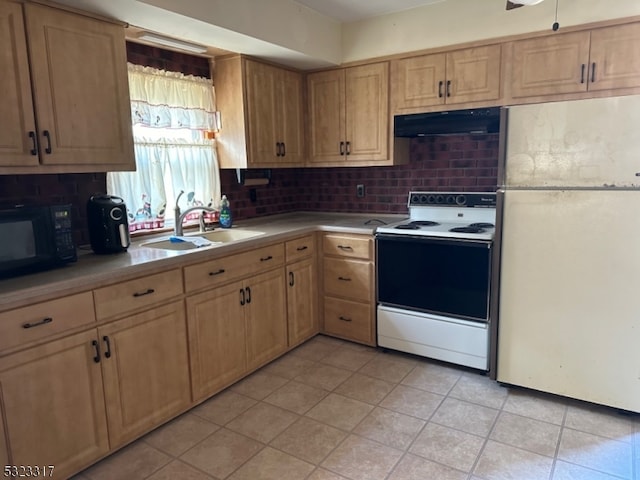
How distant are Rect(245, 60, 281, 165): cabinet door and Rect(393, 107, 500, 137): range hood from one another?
95cm

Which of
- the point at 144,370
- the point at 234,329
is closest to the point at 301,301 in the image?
the point at 234,329

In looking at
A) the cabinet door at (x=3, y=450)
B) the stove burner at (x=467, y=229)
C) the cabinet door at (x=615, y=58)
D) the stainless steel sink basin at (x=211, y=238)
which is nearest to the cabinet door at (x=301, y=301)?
the stainless steel sink basin at (x=211, y=238)

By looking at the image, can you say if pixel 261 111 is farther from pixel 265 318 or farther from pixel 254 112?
pixel 265 318

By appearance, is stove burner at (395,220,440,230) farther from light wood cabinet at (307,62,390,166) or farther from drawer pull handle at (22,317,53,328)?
drawer pull handle at (22,317,53,328)

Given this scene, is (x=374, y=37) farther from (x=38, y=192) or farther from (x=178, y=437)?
(x=178, y=437)

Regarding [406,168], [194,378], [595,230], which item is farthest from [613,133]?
[194,378]

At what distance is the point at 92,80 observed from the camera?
2.19m

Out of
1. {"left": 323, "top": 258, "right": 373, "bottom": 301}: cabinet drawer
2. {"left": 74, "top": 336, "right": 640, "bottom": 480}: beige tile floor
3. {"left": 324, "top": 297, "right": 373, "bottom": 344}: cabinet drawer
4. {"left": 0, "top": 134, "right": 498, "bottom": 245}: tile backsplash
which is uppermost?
{"left": 0, "top": 134, "right": 498, "bottom": 245}: tile backsplash

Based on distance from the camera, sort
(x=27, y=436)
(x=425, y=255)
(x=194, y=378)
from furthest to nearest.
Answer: (x=425, y=255), (x=194, y=378), (x=27, y=436)

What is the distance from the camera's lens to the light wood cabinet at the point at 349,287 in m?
3.23

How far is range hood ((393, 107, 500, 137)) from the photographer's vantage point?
2898 mm

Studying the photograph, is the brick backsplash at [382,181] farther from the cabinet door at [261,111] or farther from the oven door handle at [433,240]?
the oven door handle at [433,240]

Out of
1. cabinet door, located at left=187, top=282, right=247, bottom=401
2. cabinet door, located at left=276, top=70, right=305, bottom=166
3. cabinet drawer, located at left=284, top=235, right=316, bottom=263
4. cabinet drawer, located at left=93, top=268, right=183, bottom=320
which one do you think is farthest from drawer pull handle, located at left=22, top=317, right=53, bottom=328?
cabinet door, located at left=276, top=70, right=305, bottom=166

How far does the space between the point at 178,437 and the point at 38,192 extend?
4.85 ft
